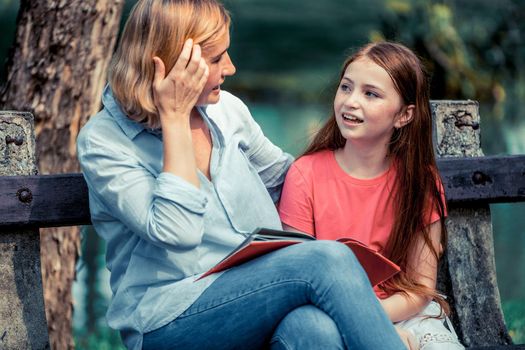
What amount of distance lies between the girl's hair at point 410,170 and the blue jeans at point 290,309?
392 mm

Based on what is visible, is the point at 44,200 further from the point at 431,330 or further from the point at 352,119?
the point at 431,330

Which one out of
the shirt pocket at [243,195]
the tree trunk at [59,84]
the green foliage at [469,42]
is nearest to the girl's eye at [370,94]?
the shirt pocket at [243,195]

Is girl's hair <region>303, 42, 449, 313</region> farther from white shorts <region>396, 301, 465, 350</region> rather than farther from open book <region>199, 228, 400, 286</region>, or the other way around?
open book <region>199, 228, 400, 286</region>

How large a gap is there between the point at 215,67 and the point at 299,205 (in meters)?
0.51

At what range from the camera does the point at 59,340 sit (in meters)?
3.67

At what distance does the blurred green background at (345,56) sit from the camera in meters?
5.95

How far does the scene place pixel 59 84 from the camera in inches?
139

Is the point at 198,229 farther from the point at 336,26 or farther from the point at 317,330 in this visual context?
the point at 336,26

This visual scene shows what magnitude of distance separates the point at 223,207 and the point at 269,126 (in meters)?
11.5

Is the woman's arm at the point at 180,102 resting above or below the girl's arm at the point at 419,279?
above

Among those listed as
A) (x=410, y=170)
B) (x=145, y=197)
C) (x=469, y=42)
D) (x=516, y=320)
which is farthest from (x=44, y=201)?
(x=469, y=42)

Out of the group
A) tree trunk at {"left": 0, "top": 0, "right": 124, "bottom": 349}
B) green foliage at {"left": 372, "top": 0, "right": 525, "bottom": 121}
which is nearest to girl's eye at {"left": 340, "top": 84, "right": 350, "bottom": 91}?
tree trunk at {"left": 0, "top": 0, "right": 124, "bottom": 349}

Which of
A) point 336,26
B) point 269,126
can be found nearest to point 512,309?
point 269,126

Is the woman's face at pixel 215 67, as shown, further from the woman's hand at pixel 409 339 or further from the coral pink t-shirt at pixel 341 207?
the woman's hand at pixel 409 339
